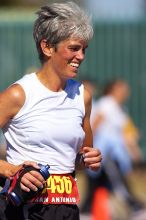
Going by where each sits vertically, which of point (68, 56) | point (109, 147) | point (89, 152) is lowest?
point (109, 147)

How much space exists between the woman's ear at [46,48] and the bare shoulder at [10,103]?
341 mm

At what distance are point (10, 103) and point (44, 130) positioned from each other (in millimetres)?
252

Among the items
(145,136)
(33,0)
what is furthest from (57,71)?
(33,0)

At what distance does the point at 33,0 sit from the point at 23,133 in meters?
29.0

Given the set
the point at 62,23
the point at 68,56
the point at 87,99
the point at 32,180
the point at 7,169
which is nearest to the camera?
the point at 32,180

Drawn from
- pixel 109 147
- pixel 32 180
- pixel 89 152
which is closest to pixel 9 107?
pixel 32 180

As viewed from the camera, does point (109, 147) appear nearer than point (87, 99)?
No

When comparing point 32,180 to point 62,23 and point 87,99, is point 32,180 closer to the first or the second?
point 87,99

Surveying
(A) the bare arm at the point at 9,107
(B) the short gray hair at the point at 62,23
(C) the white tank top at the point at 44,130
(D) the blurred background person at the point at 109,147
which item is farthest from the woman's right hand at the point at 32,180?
(D) the blurred background person at the point at 109,147

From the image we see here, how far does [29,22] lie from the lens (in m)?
19.0

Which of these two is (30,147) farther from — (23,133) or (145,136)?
(145,136)

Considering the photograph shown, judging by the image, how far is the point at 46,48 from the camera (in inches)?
233

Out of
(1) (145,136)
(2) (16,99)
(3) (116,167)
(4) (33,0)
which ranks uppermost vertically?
(2) (16,99)

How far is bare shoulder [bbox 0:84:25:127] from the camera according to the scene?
5668 millimetres
